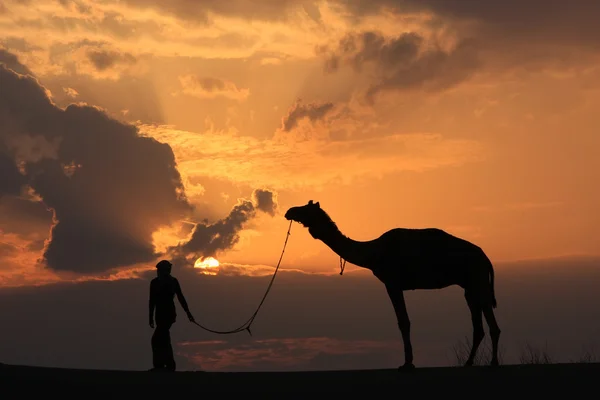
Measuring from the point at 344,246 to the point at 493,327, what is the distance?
464cm

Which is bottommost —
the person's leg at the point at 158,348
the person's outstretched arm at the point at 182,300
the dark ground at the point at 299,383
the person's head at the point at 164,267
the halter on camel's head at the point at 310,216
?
the dark ground at the point at 299,383

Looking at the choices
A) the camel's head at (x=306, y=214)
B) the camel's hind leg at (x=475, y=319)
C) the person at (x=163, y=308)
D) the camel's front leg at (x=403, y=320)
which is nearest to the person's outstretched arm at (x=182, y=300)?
the person at (x=163, y=308)

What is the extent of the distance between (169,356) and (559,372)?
9512 mm

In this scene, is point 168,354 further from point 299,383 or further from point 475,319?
point 475,319

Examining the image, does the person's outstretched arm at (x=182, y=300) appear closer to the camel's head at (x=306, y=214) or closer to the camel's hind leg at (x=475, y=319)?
the camel's head at (x=306, y=214)

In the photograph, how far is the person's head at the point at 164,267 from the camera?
71.9ft

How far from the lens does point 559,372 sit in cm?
2122

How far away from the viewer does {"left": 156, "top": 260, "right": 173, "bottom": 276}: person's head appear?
21906 mm

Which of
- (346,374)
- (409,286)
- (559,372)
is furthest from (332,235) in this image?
(559,372)

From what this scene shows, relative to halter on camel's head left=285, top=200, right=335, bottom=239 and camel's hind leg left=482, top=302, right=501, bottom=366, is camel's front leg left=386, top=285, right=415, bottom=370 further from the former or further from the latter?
halter on camel's head left=285, top=200, right=335, bottom=239

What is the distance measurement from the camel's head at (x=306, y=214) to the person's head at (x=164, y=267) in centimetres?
431

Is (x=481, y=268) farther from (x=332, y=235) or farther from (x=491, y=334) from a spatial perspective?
(x=332, y=235)

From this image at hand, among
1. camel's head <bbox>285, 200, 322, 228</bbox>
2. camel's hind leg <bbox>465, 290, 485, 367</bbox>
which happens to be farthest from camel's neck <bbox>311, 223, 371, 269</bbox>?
camel's hind leg <bbox>465, 290, 485, 367</bbox>

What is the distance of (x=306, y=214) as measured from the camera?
24969 millimetres
